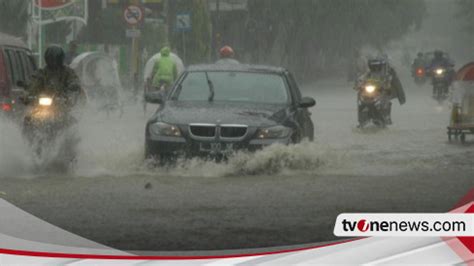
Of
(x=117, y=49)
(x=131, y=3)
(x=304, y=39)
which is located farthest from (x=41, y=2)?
(x=117, y=49)

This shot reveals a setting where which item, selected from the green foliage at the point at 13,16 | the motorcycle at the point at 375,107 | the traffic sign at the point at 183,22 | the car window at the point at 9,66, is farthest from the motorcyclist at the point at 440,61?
the motorcycle at the point at 375,107

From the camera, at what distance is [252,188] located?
7.33 metres

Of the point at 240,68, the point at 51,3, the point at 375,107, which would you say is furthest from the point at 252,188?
the point at 375,107

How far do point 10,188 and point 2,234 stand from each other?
4549mm

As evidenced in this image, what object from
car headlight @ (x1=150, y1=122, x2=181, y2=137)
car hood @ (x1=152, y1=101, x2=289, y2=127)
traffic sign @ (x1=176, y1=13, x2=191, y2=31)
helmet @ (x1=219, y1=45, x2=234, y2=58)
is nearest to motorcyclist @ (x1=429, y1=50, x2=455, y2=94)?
helmet @ (x1=219, y1=45, x2=234, y2=58)

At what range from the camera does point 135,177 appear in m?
9.28

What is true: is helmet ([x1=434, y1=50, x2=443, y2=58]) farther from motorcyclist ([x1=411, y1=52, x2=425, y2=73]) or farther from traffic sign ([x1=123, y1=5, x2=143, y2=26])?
traffic sign ([x1=123, y1=5, x2=143, y2=26])

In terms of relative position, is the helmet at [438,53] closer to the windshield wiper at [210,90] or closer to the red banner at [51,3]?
the red banner at [51,3]

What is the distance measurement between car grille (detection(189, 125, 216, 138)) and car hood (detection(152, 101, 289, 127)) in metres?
0.04

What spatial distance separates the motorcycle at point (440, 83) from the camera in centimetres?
534

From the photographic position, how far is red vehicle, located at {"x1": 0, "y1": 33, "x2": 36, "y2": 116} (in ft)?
32.5

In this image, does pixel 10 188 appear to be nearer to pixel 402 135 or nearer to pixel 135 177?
pixel 135 177

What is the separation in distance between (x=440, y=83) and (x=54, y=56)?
11.9ft

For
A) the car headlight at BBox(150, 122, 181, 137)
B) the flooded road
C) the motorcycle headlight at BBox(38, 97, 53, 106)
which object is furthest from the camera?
the motorcycle headlight at BBox(38, 97, 53, 106)
